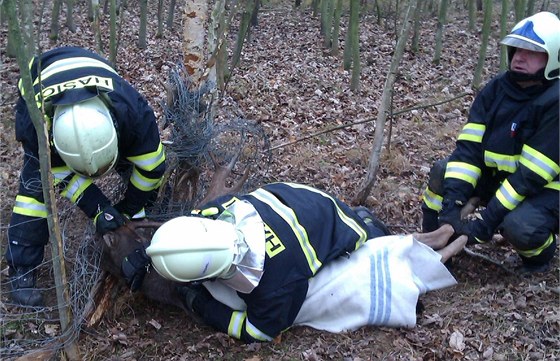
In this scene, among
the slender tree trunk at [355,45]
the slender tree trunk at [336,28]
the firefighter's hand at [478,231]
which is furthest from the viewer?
the slender tree trunk at [336,28]

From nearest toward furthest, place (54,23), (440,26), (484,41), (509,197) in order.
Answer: (509,197) < (484,41) < (440,26) < (54,23)

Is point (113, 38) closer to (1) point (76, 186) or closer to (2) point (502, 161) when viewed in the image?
(1) point (76, 186)

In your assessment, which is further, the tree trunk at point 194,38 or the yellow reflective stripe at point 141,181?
the tree trunk at point 194,38

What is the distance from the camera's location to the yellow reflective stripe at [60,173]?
3.95m

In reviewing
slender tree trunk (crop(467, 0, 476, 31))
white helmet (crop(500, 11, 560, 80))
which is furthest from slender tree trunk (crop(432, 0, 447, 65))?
white helmet (crop(500, 11, 560, 80))

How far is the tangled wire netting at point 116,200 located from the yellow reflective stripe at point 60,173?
0.13 metres

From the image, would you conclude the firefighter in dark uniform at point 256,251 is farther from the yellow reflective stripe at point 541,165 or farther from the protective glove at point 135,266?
the yellow reflective stripe at point 541,165

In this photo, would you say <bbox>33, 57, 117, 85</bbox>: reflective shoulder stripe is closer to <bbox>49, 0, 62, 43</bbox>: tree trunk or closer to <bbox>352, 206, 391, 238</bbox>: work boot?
<bbox>352, 206, 391, 238</bbox>: work boot

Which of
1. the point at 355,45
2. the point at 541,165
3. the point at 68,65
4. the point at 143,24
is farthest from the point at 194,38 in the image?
the point at 143,24

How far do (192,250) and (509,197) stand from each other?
2.42 m

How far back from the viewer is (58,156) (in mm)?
3904

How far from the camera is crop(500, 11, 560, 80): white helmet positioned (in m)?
4.04

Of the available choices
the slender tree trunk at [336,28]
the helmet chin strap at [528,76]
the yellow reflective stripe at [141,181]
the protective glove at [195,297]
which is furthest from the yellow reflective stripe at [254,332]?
the slender tree trunk at [336,28]

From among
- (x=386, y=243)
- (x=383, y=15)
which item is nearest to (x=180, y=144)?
(x=386, y=243)
